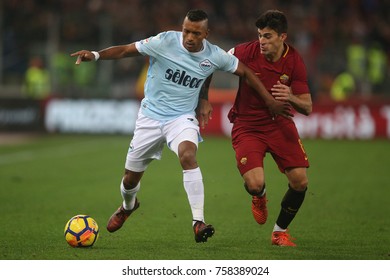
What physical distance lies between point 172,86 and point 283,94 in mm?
1147

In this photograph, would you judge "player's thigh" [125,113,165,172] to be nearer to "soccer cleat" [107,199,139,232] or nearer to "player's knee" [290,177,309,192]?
"soccer cleat" [107,199,139,232]

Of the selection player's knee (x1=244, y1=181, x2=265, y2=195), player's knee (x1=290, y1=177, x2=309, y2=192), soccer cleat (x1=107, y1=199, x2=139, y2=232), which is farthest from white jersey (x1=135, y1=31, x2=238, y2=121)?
player's knee (x1=290, y1=177, x2=309, y2=192)

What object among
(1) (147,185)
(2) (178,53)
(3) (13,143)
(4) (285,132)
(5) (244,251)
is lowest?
(3) (13,143)

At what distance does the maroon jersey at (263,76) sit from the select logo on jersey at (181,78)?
52 centimetres

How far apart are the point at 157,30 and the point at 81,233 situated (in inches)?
729

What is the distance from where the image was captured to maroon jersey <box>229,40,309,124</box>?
8492 mm

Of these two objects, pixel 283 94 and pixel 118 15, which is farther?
pixel 118 15

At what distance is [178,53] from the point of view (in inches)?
331

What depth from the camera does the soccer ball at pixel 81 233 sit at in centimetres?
797

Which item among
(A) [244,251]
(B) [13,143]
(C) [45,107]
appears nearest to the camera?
(A) [244,251]

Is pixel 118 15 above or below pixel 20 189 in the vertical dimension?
above
